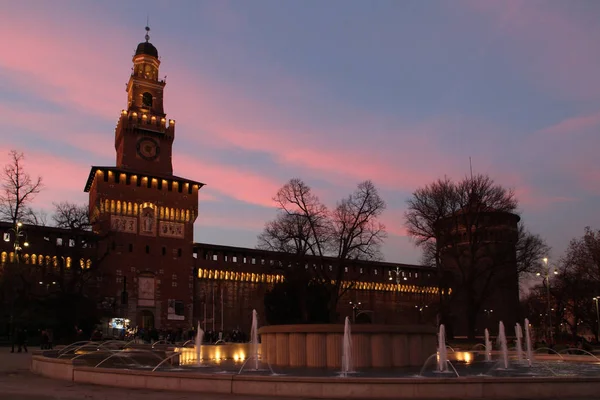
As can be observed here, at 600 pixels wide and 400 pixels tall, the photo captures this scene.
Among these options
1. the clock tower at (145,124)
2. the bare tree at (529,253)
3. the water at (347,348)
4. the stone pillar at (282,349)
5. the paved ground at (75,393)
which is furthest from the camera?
the clock tower at (145,124)

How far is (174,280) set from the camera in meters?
69.2

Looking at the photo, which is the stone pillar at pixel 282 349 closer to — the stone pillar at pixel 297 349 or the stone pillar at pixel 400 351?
the stone pillar at pixel 297 349

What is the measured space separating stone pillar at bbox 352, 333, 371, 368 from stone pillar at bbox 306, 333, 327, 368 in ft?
3.24

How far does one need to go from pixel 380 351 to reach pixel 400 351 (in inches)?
29.6

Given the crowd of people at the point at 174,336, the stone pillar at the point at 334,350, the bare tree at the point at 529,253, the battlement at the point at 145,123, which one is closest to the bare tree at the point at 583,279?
the bare tree at the point at 529,253

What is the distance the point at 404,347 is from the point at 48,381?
393 inches

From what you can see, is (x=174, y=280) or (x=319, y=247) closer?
(x=319, y=247)

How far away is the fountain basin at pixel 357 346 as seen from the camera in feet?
56.4

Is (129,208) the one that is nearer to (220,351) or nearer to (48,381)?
(220,351)

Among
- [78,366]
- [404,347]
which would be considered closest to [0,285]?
[78,366]

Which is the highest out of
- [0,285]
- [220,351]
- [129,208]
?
[129,208]

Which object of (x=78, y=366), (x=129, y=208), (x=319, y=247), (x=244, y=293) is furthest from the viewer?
(x=244, y=293)

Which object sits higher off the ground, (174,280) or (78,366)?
(174,280)

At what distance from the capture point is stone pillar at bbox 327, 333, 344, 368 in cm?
1730
